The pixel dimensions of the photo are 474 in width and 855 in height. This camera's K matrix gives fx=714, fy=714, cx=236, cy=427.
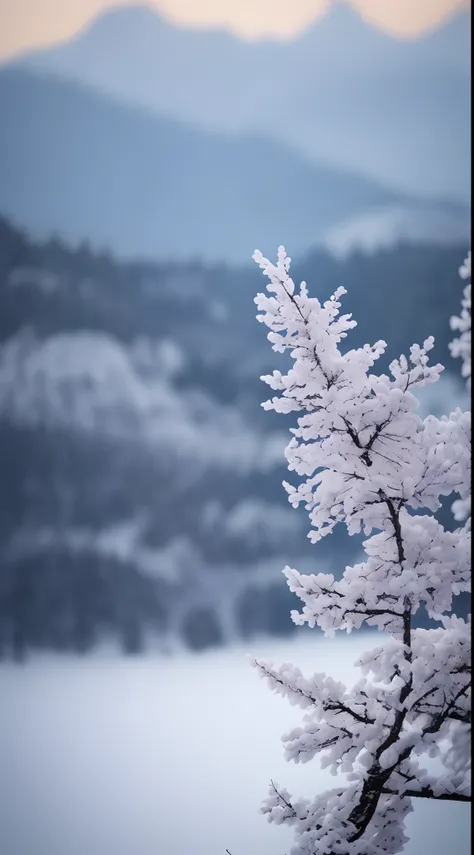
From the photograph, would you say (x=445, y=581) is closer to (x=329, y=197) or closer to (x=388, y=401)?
(x=388, y=401)

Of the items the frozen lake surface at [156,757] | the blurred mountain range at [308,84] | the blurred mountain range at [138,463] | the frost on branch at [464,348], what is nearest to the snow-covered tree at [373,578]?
the frost on branch at [464,348]

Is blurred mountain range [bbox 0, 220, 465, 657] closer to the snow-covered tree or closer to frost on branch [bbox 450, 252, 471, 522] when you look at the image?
the snow-covered tree

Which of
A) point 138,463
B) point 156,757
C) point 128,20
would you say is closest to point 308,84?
point 128,20

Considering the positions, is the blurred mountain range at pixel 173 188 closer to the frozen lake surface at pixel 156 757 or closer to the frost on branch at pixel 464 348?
the frozen lake surface at pixel 156 757

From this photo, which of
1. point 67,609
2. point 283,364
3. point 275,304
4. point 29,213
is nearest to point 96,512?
point 67,609

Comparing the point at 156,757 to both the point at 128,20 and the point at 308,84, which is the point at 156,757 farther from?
the point at 128,20

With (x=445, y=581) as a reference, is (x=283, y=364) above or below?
above
